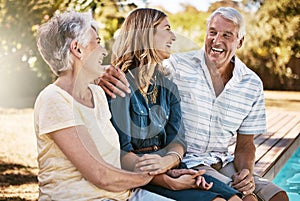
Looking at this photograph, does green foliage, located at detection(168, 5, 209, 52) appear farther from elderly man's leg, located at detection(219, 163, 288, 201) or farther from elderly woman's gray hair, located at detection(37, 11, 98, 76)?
elderly woman's gray hair, located at detection(37, 11, 98, 76)

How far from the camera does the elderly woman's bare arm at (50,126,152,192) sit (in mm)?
1847

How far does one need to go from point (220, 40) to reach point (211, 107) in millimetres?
310

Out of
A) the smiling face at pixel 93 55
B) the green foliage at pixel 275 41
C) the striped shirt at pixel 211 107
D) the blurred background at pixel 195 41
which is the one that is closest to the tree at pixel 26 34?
the blurred background at pixel 195 41

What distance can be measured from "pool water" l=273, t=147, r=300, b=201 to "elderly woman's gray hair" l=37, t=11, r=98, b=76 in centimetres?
294

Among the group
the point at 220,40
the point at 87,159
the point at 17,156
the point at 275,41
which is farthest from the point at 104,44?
the point at 275,41

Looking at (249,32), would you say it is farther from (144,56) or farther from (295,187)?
(144,56)

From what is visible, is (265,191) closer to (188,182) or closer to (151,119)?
(188,182)

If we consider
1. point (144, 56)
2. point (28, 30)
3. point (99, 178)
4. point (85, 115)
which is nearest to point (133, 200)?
point (99, 178)

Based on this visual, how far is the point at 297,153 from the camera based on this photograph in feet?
19.2

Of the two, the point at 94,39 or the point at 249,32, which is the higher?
the point at 94,39

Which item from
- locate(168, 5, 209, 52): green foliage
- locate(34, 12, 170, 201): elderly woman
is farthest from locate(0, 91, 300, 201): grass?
locate(168, 5, 209, 52): green foliage

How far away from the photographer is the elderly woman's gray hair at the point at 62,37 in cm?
190

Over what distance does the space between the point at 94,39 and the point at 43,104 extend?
30 centimetres

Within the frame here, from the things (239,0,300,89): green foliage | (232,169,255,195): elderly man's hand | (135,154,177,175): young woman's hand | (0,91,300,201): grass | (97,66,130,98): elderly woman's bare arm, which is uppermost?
(97,66,130,98): elderly woman's bare arm
